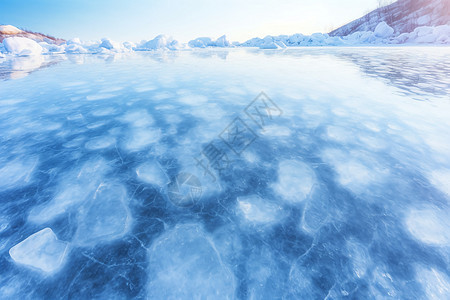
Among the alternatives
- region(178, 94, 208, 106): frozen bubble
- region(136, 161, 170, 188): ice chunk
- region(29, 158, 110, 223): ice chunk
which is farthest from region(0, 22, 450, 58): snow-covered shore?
region(136, 161, 170, 188): ice chunk

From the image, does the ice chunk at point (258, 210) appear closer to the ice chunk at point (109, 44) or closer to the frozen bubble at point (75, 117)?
the frozen bubble at point (75, 117)

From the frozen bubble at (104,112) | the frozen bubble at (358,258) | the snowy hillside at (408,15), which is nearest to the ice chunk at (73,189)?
the frozen bubble at (104,112)

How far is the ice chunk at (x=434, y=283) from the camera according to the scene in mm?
1278

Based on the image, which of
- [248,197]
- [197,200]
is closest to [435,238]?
[248,197]

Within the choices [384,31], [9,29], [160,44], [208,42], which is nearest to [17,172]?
[160,44]

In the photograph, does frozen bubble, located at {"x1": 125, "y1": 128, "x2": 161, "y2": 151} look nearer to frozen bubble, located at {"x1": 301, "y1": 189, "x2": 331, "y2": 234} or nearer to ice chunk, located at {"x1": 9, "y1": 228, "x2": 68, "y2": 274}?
ice chunk, located at {"x1": 9, "y1": 228, "x2": 68, "y2": 274}

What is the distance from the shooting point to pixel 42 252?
1472mm

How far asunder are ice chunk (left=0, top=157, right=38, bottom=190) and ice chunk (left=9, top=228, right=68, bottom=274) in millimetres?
1088

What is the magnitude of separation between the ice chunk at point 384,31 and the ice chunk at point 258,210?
51.4 metres

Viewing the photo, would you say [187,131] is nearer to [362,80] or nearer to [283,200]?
[283,200]

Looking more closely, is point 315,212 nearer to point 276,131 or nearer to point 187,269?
point 187,269

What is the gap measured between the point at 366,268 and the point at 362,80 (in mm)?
7828

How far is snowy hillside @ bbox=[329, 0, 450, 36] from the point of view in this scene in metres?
39.8

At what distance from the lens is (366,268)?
1.41 m
